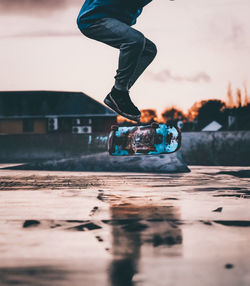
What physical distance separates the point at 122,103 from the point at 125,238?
1.57m

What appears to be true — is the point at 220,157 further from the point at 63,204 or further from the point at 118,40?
the point at 118,40

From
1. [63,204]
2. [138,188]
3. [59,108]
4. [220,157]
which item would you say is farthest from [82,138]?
[59,108]

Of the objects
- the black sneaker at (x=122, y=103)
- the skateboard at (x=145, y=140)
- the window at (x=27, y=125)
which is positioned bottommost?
the window at (x=27, y=125)

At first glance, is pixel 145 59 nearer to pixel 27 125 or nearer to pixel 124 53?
pixel 124 53

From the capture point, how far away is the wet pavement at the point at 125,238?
407cm

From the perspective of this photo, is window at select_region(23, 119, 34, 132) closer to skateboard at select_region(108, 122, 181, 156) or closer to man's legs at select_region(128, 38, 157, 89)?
skateboard at select_region(108, 122, 181, 156)

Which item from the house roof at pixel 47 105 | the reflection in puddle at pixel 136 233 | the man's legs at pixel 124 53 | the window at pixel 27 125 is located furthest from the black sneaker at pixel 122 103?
the window at pixel 27 125

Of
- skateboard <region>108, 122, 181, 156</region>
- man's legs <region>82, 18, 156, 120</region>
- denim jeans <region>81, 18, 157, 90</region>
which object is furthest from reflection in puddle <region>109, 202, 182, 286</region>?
denim jeans <region>81, 18, 157, 90</region>

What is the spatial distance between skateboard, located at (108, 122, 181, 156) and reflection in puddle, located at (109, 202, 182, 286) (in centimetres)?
82

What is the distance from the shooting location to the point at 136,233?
582 centimetres

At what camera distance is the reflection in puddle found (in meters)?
4.26

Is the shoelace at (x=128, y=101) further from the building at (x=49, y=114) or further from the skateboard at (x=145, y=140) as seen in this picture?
the building at (x=49, y=114)

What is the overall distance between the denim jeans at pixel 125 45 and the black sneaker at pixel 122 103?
6cm

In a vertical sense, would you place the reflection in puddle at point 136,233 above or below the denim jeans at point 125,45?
below
